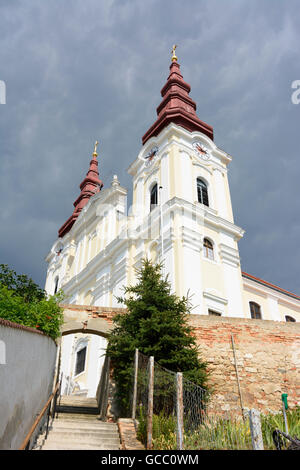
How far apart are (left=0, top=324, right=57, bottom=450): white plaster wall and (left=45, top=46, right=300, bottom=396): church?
372 inches

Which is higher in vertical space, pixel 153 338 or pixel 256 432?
pixel 153 338

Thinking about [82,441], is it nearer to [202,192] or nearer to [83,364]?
[83,364]

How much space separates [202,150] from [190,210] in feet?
21.2

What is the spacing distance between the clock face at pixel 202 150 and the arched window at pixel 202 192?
1961 millimetres

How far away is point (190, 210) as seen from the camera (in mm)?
22062

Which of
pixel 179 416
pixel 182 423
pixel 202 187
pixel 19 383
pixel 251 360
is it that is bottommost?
pixel 182 423

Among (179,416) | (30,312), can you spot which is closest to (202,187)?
(30,312)

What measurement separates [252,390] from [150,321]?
4.58 meters

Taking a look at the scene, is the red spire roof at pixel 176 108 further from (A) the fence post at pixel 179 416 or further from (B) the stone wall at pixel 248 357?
(A) the fence post at pixel 179 416

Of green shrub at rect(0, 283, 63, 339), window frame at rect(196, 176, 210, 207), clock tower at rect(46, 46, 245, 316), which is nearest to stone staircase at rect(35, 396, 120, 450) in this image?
green shrub at rect(0, 283, 63, 339)

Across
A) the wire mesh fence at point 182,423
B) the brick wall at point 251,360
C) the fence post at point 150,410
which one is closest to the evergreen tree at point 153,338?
the wire mesh fence at point 182,423

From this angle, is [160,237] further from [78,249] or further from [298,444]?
[298,444]

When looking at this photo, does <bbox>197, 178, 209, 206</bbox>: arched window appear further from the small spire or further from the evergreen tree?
the evergreen tree

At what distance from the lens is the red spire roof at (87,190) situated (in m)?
38.4
